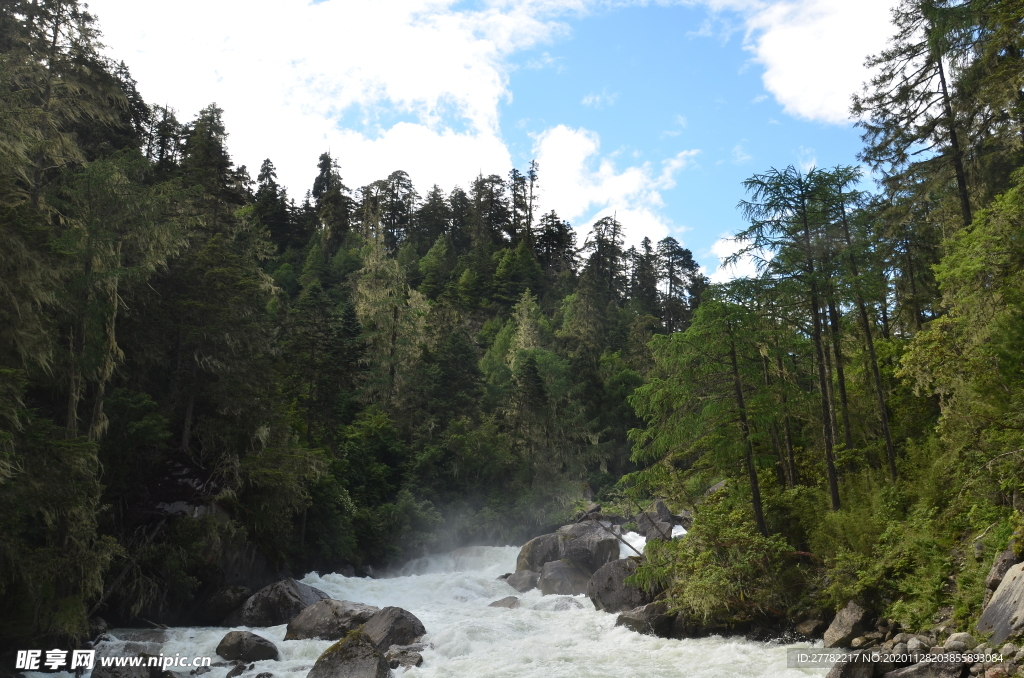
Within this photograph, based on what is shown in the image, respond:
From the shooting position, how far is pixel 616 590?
20.0 m

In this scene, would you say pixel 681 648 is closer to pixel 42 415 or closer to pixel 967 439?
pixel 967 439

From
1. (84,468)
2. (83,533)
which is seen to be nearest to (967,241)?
(84,468)

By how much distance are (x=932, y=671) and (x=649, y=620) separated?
7782 mm

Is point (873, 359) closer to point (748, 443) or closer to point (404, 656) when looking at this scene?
point (748, 443)

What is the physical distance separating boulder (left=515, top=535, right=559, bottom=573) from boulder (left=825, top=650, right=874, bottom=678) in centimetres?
1623

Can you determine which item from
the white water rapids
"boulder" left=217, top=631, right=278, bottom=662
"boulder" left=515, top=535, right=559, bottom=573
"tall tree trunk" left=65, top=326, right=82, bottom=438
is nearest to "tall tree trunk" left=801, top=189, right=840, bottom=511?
the white water rapids

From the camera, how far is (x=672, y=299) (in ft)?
223

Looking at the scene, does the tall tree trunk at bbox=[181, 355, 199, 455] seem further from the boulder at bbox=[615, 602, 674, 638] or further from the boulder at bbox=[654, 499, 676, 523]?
the boulder at bbox=[654, 499, 676, 523]

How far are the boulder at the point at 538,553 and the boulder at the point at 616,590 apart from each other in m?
6.28

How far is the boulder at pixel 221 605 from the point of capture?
1900cm

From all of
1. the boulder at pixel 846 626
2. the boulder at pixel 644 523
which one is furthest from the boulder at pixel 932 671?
the boulder at pixel 644 523

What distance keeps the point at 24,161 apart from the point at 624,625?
57.8 ft

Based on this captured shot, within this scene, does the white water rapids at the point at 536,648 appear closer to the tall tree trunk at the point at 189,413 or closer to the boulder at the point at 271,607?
the boulder at the point at 271,607

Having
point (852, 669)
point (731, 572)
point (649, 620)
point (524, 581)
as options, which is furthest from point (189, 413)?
point (852, 669)
